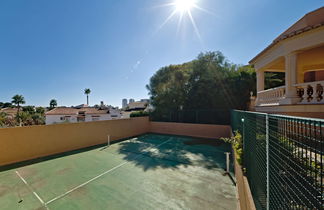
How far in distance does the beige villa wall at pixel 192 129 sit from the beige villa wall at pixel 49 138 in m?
3.69

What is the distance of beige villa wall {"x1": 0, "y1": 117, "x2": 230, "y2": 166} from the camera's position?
5.59 meters

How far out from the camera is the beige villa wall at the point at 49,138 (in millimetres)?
5523

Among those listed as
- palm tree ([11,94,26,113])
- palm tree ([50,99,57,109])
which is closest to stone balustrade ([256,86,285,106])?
palm tree ([11,94,26,113])

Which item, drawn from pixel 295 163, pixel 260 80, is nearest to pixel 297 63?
pixel 260 80

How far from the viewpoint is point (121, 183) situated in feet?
12.7

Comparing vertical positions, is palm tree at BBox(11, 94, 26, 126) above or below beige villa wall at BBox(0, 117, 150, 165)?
above

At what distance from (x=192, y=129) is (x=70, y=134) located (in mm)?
8086

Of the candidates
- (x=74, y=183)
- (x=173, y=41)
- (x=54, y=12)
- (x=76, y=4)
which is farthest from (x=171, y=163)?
A: (x=54, y=12)

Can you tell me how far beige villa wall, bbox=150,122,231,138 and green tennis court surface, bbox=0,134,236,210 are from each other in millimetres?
3848

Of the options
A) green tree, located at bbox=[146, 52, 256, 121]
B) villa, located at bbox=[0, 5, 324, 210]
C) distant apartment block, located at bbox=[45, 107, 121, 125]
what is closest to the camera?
villa, located at bbox=[0, 5, 324, 210]

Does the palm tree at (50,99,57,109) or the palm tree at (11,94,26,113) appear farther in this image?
the palm tree at (50,99,57,109)

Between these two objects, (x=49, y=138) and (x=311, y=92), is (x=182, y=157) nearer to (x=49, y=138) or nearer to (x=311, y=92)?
(x=311, y=92)

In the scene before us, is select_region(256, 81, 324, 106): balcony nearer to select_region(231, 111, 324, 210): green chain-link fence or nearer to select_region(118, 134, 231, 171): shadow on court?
select_region(118, 134, 231, 171): shadow on court

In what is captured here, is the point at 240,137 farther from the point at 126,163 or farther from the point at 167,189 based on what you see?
the point at 126,163
